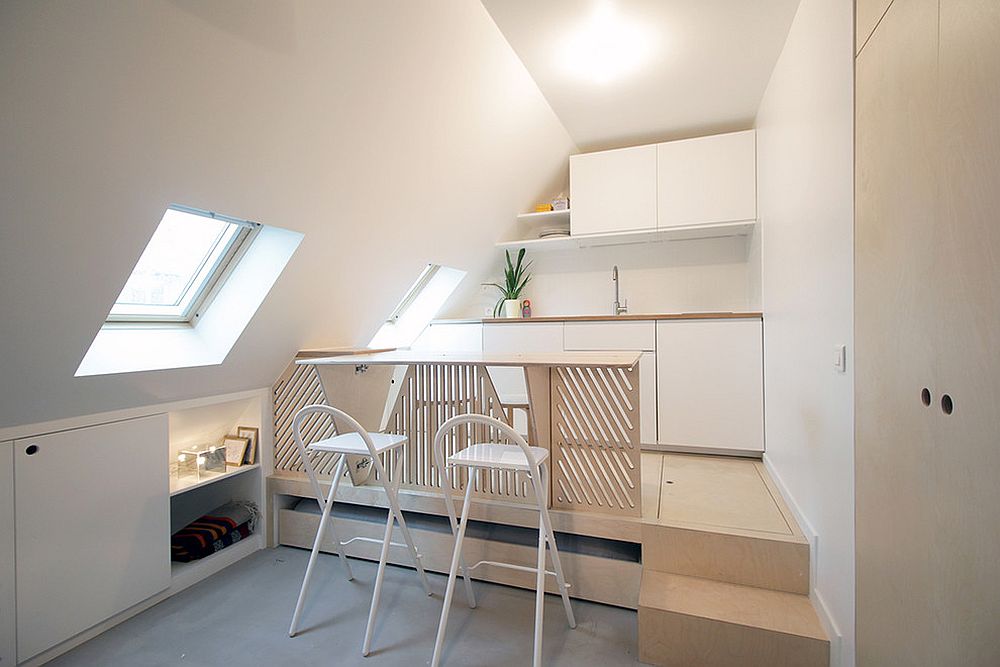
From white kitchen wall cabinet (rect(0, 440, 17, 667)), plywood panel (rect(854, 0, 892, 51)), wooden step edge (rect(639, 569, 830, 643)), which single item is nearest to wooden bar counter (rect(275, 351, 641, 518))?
wooden step edge (rect(639, 569, 830, 643))

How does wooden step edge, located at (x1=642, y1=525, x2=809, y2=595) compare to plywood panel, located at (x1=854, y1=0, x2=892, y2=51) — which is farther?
wooden step edge, located at (x1=642, y1=525, x2=809, y2=595)

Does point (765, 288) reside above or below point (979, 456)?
above

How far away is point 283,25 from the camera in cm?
155

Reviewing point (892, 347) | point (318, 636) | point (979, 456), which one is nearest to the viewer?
point (979, 456)

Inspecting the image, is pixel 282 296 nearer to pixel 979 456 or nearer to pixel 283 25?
pixel 283 25

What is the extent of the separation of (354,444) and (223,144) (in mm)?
1234

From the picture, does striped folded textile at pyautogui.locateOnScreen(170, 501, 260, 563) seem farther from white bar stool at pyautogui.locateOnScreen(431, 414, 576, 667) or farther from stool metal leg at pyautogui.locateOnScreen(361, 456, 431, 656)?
white bar stool at pyautogui.locateOnScreen(431, 414, 576, 667)

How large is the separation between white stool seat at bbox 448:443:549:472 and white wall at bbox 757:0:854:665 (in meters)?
0.96

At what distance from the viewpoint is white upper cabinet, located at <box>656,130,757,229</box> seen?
3148 millimetres

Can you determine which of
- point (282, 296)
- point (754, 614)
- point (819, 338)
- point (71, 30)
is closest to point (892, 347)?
point (819, 338)

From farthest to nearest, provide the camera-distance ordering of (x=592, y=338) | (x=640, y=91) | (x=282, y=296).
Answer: (x=592, y=338)
(x=640, y=91)
(x=282, y=296)

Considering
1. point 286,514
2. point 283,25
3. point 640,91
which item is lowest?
point 286,514

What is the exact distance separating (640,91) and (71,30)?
8.39 feet

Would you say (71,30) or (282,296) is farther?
(282,296)
